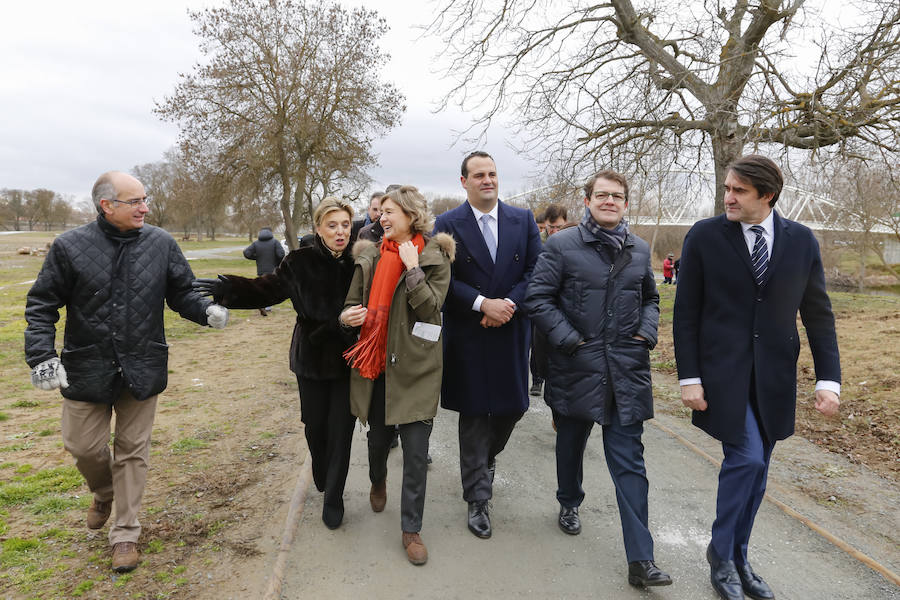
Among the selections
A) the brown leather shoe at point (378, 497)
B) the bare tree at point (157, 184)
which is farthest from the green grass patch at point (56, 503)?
the bare tree at point (157, 184)

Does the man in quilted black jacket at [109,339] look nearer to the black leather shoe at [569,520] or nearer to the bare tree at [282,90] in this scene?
the black leather shoe at [569,520]

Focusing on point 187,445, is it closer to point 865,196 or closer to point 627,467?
point 627,467

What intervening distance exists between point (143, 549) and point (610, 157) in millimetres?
11275

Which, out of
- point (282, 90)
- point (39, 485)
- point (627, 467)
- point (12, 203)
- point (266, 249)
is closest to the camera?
point (627, 467)

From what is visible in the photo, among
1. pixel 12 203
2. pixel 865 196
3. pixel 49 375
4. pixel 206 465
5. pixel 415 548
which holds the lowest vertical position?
pixel 206 465

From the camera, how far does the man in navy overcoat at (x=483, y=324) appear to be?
357 cm

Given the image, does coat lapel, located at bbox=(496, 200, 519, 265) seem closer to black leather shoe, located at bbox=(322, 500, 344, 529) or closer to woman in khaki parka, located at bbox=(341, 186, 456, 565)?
woman in khaki parka, located at bbox=(341, 186, 456, 565)

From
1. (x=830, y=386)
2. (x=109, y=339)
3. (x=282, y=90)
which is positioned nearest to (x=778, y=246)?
(x=830, y=386)

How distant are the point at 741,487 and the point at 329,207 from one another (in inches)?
108

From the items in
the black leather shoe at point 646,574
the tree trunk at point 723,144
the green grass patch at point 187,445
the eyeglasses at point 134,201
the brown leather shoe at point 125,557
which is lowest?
the green grass patch at point 187,445

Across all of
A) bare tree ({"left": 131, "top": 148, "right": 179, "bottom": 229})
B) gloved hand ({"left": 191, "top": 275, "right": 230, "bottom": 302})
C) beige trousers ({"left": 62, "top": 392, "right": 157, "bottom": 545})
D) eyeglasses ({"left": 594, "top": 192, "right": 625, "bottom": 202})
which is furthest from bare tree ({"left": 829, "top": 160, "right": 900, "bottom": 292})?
bare tree ({"left": 131, "top": 148, "right": 179, "bottom": 229})

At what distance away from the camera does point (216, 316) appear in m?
3.36

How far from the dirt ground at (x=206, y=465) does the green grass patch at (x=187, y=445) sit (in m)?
0.02

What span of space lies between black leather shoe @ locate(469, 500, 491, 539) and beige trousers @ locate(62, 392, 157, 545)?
6.29 feet
